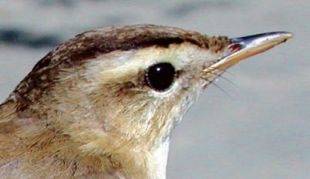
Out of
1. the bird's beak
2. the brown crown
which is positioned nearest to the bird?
the brown crown

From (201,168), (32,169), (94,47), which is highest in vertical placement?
(94,47)

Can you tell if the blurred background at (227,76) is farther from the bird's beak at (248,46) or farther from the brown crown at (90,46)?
the brown crown at (90,46)

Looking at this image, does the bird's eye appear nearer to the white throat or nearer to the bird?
the bird

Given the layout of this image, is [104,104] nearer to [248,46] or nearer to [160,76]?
[160,76]

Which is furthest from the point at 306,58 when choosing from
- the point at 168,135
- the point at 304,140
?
the point at 168,135

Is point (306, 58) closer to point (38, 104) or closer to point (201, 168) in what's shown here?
point (201, 168)

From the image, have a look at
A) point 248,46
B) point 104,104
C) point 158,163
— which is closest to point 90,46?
point 104,104
